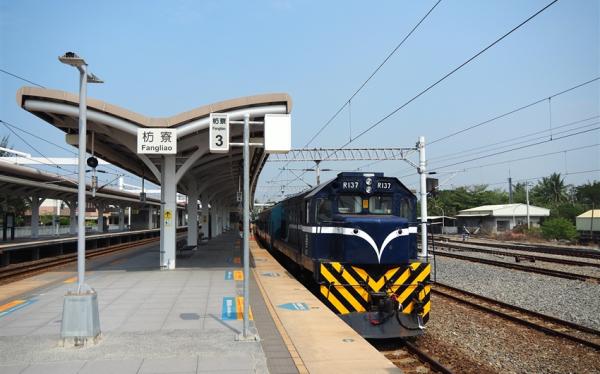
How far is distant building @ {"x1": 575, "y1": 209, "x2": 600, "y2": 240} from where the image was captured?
3762 cm

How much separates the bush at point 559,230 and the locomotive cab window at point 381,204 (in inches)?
1391

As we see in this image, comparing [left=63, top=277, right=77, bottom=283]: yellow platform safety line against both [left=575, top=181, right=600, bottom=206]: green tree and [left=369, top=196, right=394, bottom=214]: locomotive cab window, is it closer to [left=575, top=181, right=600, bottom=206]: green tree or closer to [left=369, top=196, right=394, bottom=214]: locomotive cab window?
[left=369, top=196, right=394, bottom=214]: locomotive cab window

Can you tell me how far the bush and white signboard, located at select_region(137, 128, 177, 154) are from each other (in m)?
36.1

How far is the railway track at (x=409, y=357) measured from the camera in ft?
24.1

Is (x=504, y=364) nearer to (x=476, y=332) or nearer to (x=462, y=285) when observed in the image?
(x=476, y=332)

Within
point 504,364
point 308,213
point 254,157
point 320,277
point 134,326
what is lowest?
point 504,364

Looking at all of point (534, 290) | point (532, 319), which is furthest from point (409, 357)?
point (534, 290)

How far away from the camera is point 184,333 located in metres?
7.61

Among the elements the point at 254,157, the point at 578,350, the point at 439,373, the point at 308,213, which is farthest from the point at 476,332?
the point at 254,157

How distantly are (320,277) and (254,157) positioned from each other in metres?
11.8

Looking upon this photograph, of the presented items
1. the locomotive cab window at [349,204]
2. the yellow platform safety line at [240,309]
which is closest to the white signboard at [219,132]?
the yellow platform safety line at [240,309]

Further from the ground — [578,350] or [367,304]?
[367,304]

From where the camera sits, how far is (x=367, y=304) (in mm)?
9477

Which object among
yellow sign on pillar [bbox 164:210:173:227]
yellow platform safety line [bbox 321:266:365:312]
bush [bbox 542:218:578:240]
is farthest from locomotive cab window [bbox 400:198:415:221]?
bush [bbox 542:218:578:240]
